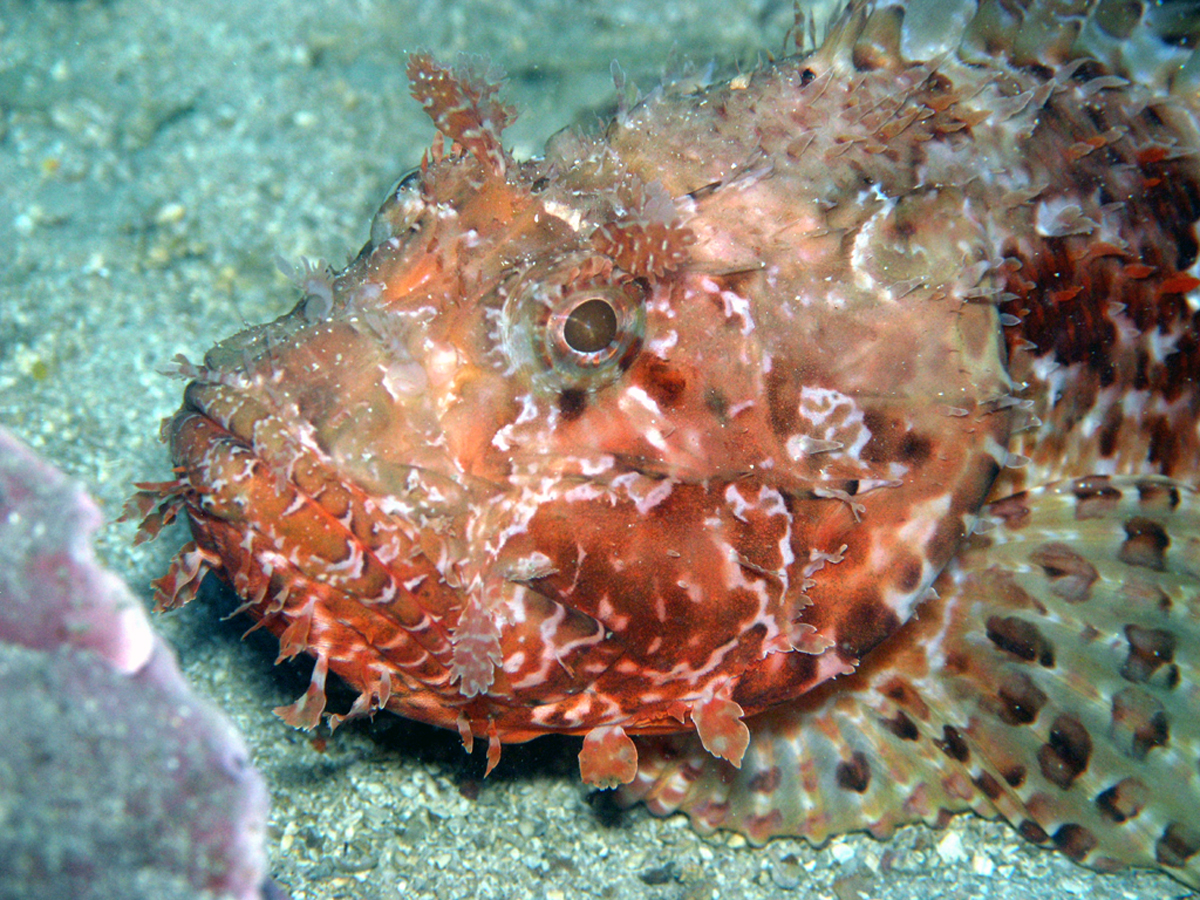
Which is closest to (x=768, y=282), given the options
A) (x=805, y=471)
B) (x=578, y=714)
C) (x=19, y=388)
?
(x=805, y=471)

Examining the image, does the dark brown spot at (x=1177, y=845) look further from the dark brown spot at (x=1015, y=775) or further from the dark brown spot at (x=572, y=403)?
the dark brown spot at (x=572, y=403)

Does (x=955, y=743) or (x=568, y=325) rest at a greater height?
(x=568, y=325)

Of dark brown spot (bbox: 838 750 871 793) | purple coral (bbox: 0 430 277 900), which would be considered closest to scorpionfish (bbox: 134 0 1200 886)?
dark brown spot (bbox: 838 750 871 793)

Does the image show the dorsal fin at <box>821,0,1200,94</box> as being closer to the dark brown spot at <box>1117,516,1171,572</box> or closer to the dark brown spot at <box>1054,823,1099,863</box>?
the dark brown spot at <box>1117,516,1171,572</box>

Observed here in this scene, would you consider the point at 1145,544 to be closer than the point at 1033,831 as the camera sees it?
Yes

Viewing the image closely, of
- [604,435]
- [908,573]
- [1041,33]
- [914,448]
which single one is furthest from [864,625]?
[1041,33]

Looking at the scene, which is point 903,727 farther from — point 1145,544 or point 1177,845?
point 1145,544
